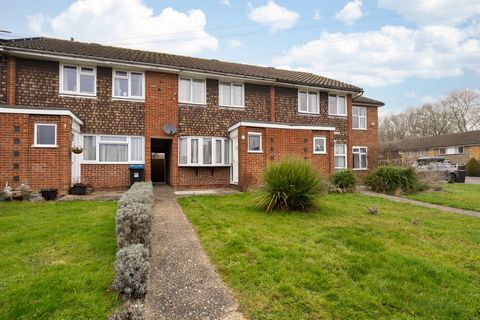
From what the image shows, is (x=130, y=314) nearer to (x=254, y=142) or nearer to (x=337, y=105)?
(x=254, y=142)

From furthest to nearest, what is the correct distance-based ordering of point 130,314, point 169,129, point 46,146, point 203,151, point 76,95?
point 203,151
point 169,129
point 76,95
point 46,146
point 130,314

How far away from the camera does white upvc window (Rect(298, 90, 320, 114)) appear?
1567 centimetres

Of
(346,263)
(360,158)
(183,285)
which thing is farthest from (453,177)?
(183,285)

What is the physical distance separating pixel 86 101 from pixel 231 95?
21.7 feet

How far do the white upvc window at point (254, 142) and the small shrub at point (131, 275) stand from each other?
9447 mm

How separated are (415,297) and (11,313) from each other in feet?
13.5

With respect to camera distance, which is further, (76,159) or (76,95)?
(76,95)

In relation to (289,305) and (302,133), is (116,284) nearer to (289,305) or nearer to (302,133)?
(289,305)

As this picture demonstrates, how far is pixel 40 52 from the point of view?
10758 mm

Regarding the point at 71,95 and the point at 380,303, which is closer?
the point at 380,303

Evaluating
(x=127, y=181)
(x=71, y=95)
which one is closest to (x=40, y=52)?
(x=71, y=95)

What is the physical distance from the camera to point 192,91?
1348cm

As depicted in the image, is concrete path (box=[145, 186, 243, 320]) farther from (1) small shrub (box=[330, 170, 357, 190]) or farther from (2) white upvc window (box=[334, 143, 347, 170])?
(2) white upvc window (box=[334, 143, 347, 170])

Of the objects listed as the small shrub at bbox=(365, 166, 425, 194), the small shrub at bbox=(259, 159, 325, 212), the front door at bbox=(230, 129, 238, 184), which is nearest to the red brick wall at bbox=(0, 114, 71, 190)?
the front door at bbox=(230, 129, 238, 184)
